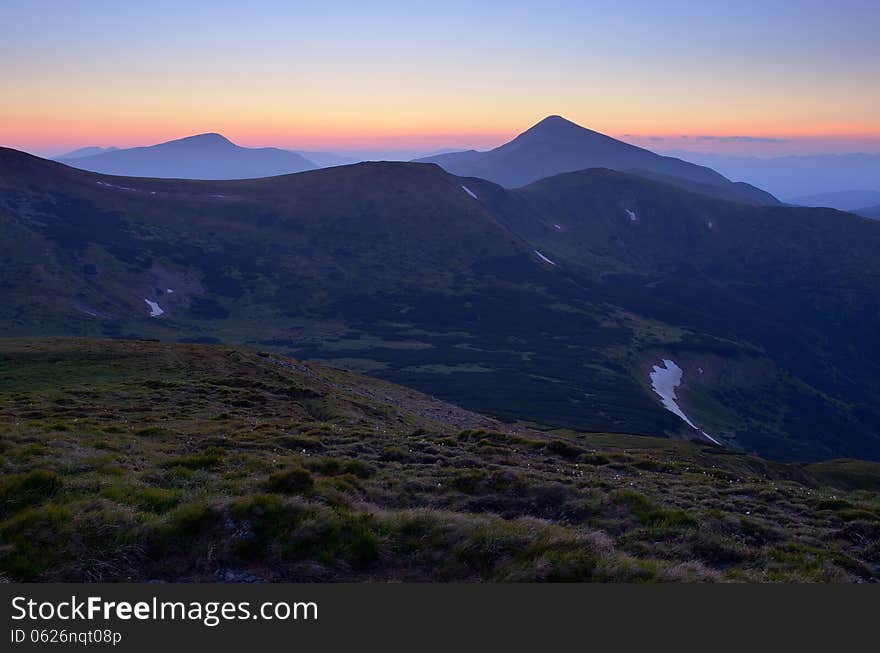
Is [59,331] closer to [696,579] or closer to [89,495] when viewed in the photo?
[89,495]

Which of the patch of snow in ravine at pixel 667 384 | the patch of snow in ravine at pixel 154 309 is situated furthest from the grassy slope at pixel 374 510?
the patch of snow in ravine at pixel 154 309

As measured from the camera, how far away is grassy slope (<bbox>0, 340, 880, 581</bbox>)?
14375 millimetres

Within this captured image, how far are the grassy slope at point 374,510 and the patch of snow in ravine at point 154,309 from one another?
16830 centimetres

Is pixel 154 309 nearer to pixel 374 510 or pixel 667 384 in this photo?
pixel 667 384

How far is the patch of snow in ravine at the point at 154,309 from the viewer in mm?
190000

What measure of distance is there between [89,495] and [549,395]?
13513 cm

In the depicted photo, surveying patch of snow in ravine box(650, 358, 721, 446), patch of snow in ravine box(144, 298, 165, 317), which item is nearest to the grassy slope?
patch of snow in ravine box(650, 358, 721, 446)

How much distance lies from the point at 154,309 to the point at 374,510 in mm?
197533

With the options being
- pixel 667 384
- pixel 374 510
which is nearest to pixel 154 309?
pixel 667 384

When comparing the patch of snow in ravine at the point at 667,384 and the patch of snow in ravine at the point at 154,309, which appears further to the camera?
the patch of snow in ravine at the point at 154,309

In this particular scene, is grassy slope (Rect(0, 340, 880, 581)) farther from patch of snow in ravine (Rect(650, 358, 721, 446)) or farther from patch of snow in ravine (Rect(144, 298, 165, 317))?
patch of snow in ravine (Rect(144, 298, 165, 317))

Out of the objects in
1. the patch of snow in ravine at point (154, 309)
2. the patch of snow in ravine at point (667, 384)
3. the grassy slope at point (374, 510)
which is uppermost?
the grassy slope at point (374, 510)

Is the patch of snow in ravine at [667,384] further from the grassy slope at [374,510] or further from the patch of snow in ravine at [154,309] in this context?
the patch of snow in ravine at [154,309]

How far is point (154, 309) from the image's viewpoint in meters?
193
